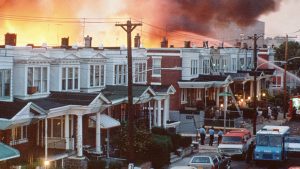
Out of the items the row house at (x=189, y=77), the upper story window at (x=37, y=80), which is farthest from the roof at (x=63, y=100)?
the row house at (x=189, y=77)

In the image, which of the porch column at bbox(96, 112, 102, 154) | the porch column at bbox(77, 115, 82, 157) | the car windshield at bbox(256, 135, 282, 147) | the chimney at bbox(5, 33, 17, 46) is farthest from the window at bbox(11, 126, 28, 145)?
the car windshield at bbox(256, 135, 282, 147)

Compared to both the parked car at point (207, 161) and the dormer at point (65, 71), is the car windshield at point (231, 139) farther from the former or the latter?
the dormer at point (65, 71)

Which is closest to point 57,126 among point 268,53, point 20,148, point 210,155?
point 20,148

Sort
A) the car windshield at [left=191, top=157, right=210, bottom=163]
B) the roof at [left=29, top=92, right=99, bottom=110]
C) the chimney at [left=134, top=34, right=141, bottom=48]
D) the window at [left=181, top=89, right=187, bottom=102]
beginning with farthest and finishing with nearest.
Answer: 1. the window at [left=181, top=89, right=187, bottom=102]
2. the chimney at [left=134, top=34, right=141, bottom=48]
3. the roof at [left=29, top=92, right=99, bottom=110]
4. the car windshield at [left=191, top=157, right=210, bottom=163]

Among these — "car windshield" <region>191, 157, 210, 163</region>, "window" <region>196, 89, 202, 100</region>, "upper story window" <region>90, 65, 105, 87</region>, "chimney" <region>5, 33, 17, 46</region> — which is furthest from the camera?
"window" <region>196, 89, 202, 100</region>

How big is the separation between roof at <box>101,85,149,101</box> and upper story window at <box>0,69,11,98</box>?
853 cm

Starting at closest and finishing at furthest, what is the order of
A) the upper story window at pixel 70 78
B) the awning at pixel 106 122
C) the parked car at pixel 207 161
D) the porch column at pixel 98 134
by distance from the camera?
1. the parked car at pixel 207 161
2. the porch column at pixel 98 134
3. the awning at pixel 106 122
4. the upper story window at pixel 70 78

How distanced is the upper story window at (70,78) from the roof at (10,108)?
7486 millimetres

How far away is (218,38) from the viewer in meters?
103

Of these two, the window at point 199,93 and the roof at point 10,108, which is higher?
the window at point 199,93

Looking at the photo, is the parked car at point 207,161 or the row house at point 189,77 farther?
the row house at point 189,77

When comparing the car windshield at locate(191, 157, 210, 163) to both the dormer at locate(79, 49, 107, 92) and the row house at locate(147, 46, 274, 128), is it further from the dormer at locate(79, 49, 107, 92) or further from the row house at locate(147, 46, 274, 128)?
the row house at locate(147, 46, 274, 128)

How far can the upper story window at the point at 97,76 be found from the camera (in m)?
39.5

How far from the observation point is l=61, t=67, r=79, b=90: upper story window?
35969 millimetres
